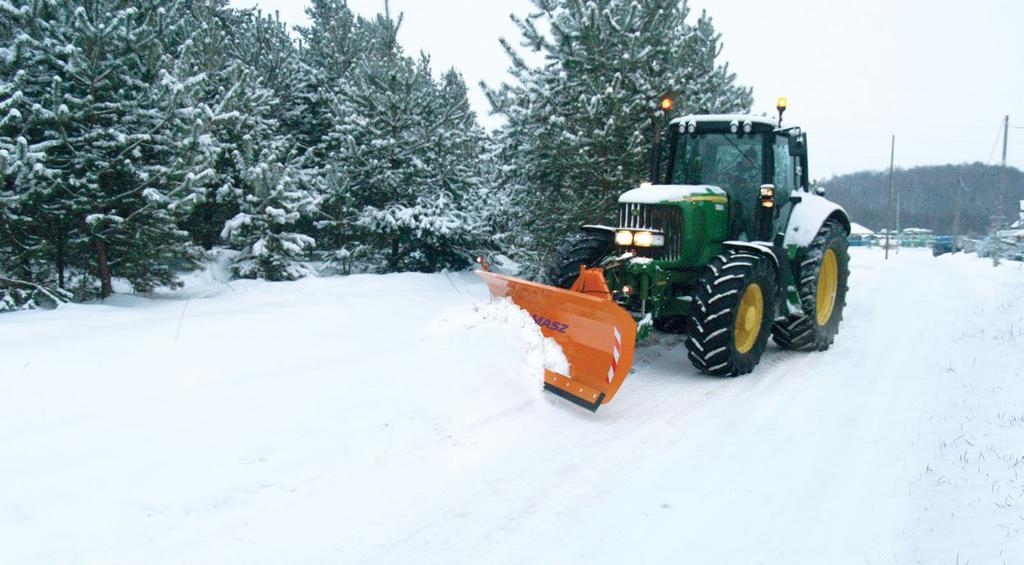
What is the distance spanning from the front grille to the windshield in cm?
102

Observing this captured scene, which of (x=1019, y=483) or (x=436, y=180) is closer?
(x=1019, y=483)

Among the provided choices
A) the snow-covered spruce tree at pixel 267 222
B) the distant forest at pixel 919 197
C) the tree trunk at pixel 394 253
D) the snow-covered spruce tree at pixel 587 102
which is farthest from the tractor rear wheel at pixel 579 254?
the distant forest at pixel 919 197

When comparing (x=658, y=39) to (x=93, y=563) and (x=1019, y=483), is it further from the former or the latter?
(x=93, y=563)

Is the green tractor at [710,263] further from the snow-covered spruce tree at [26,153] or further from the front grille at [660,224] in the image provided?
the snow-covered spruce tree at [26,153]

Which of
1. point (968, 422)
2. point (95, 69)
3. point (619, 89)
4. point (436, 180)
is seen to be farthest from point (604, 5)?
point (968, 422)

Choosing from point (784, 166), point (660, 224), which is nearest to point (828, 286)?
point (784, 166)

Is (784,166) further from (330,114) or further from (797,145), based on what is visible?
(330,114)

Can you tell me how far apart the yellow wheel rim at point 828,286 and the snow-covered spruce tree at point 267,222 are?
827 cm

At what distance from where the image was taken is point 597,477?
12.4 feet

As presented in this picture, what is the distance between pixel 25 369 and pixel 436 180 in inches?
413

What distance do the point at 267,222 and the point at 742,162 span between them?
26.7 feet

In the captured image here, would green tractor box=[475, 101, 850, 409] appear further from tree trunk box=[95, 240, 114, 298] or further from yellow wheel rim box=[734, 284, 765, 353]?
tree trunk box=[95, 240, 114, 298]

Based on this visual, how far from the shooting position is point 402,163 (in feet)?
45.5

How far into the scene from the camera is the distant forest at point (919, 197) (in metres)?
74.8
